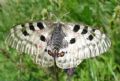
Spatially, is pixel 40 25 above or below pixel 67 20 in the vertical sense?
above

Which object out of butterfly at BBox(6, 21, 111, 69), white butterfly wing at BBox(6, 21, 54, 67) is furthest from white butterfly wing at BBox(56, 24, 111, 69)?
white butterfly wing at BBox(6, 21, 54, 67)

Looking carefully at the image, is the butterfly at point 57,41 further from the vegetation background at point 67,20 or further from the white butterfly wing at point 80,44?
the vegetation background at point 67,20

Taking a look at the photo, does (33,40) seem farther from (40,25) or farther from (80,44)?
(80,44)

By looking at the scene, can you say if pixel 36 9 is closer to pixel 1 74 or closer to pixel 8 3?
pixel 8 3

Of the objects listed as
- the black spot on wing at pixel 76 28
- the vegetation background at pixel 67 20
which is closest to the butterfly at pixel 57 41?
the black spot on wing at pixel 76 28

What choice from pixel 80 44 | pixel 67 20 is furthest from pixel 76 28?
pixel 67 20
